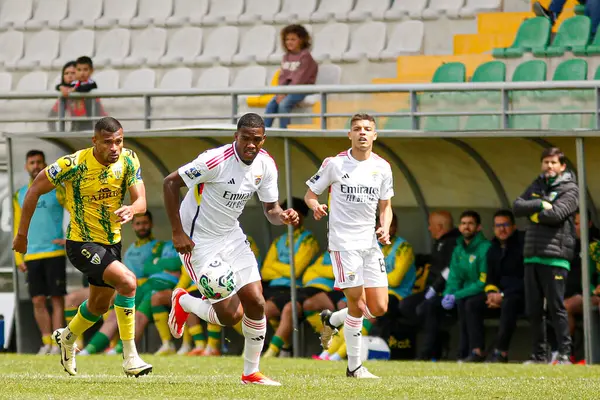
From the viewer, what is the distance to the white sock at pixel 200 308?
32.6 feet

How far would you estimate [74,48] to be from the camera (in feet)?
68.8

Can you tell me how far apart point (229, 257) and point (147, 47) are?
1124cm

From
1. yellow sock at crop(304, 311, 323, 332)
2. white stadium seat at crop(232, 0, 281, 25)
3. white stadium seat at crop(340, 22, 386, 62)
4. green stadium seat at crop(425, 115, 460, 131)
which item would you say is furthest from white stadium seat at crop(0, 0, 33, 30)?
green stadium seat at crop(425, 115, 460, 131)

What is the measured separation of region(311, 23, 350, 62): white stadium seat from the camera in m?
18.2

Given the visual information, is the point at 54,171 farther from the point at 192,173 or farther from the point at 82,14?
the point at 82,14

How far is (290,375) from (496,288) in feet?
11.1

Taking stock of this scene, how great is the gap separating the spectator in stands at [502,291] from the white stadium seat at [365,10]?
537 cm

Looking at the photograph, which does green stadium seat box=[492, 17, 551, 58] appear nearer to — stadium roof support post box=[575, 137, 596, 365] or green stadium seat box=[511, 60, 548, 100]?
green stadium seat box=[511, 60, 548, 100]

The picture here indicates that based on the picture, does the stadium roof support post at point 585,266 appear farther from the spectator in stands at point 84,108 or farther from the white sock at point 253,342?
the spectator in stands at point 84,108

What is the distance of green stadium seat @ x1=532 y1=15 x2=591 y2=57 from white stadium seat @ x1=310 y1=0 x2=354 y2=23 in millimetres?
4237

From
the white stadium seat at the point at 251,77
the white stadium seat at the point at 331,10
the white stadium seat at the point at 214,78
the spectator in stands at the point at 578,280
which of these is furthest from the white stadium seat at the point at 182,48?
the spectator in stands at the point at 578,280

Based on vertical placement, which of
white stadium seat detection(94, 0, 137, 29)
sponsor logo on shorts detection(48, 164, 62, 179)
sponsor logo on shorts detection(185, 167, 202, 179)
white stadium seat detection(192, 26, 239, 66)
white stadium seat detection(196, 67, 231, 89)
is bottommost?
sponsor logo on shorts detection(185, 167, 202, 179)

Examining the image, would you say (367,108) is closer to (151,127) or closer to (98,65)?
(151,127)

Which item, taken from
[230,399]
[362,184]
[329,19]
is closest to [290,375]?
[362,184]
